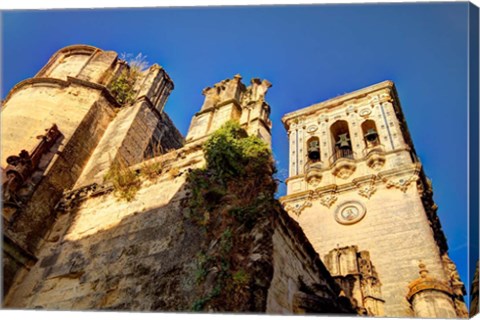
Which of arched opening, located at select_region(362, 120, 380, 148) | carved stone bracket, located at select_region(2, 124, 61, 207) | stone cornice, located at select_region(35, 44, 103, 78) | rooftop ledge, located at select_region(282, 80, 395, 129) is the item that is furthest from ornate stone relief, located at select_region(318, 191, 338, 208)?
carved stone bracket, located at select_region(2, 124, 61, 207)

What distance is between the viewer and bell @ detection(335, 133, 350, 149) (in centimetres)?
1777

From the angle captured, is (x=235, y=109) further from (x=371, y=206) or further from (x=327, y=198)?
(x=327, y=198)

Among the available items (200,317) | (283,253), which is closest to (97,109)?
(283,253)

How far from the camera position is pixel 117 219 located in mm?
5660

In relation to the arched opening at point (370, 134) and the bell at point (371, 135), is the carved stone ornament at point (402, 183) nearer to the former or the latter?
the arched opening at point (370, 134)

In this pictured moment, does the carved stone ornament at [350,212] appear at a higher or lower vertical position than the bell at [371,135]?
lower

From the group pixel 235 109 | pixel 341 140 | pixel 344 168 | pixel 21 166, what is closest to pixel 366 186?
pixel 344 168

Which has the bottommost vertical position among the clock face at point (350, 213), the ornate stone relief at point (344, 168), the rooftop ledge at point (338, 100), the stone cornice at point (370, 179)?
the clock face at point (350, 213)

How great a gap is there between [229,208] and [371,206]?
1018 centimetres

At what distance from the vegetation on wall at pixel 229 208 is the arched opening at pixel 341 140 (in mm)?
12429

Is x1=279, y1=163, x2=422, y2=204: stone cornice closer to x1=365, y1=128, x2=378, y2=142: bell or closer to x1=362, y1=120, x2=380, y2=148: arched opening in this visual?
x1=362, y1=120, x2=380, y2=148: arched opening

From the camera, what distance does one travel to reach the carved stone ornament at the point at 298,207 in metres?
15.3

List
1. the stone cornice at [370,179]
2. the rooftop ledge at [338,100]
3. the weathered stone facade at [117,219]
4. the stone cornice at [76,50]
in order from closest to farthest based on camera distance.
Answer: the weathered stone facade at [117,219] < the stone cornice at [76,50] < the stone cornice at [370,179] < the rooftop ledge at [338,100]

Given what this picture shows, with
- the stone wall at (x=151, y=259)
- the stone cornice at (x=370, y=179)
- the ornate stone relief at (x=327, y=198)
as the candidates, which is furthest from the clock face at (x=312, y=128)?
the stone wall at (x=151, y=259)
